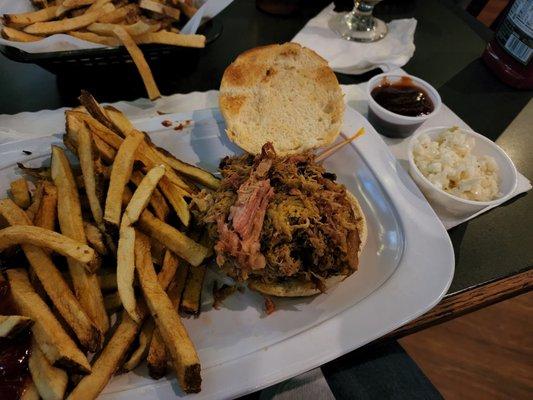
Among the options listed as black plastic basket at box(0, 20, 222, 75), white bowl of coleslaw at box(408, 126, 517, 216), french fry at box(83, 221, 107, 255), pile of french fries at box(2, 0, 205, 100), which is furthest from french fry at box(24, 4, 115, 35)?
white bowl of coleslaw at box(408, 126, 517, 216)

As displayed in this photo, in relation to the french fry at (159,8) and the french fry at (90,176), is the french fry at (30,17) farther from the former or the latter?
the french fry at (90,176)

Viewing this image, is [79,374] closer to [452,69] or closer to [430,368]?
[430,368]

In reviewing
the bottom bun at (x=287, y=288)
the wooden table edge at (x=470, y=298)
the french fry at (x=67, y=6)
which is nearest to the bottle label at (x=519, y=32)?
the wooden table edge at (x=470, y=298)

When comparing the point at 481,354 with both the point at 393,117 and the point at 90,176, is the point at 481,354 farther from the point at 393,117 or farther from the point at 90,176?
the point at 90,176

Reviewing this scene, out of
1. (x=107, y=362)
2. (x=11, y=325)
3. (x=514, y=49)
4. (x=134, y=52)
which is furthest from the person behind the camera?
(x=514, y=49)

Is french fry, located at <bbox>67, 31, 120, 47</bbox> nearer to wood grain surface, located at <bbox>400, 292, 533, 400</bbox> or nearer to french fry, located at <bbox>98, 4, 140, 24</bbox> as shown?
french fry, located at <bbox>98, 4, 140, 24</bbox>

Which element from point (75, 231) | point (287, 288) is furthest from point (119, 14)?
point (287, 288)
